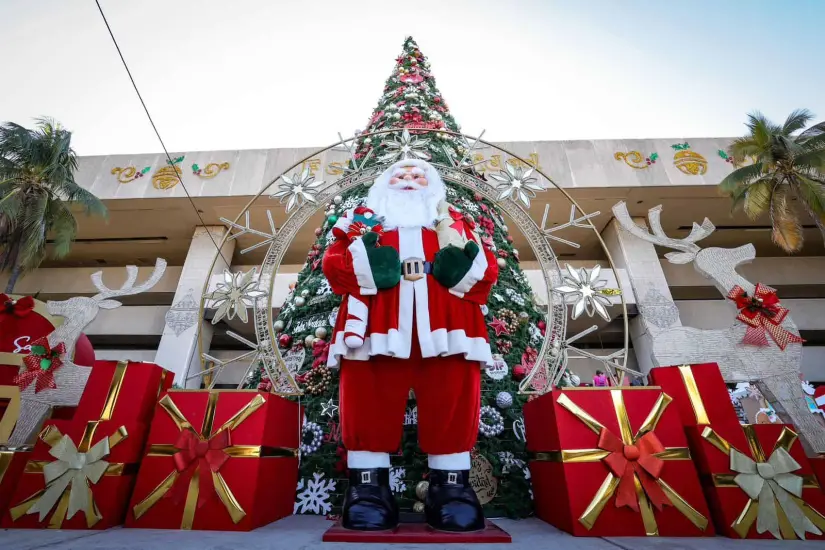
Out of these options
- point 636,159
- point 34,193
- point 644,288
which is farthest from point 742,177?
point 34,193

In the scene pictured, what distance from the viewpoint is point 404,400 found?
1634 millimetres

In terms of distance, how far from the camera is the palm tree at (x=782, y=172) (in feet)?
22.7

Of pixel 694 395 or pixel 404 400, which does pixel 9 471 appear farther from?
pixel 694 395

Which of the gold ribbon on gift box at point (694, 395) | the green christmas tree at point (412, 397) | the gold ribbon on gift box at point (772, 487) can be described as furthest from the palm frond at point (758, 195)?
the gold ribbon on gift box at point (772, 487)

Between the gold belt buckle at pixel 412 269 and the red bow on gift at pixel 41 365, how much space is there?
2097mm

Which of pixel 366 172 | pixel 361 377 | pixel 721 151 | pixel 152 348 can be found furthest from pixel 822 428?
pixel 152 348

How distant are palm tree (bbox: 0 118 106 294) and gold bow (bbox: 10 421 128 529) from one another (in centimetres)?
790

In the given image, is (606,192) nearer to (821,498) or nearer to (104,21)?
(821,498)

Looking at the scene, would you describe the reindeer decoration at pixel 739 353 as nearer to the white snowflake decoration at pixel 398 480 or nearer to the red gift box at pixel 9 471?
the white snowflake decoration at pixel 398 480

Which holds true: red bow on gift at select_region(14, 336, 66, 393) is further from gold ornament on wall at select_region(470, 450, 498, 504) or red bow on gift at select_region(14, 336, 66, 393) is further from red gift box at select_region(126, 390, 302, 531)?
gold ornament on wall at select_region(470, 450, 498, 504)

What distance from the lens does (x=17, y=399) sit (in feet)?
6.82

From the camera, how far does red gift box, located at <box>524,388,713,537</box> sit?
142cm

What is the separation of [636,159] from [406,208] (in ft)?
28.7

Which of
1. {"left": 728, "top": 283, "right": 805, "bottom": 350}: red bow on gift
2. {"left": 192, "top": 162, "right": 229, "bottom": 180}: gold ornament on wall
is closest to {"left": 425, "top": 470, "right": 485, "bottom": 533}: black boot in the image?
{"left": 728, "top": 283, "right": 805, "bottom": 350}: red bow on gift
